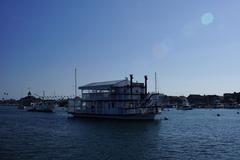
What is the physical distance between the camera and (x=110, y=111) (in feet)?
292

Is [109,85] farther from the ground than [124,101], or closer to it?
farther from the ground

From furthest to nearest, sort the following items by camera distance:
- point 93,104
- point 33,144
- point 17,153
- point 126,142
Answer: point 93,104
point 126,142
point 33,144
point 17,153

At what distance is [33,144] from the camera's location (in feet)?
137

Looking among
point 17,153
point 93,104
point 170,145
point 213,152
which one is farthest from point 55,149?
point 93,104

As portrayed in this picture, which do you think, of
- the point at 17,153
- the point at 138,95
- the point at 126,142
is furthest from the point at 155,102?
the point at 17,153

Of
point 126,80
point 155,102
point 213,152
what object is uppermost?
point 126,80

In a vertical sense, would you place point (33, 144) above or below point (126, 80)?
below

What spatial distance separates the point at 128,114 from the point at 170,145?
141 feet

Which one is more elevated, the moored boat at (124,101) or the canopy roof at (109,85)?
the canopy roof at (109,85)

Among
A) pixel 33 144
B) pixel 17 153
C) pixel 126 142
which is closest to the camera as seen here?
pixel 17 153

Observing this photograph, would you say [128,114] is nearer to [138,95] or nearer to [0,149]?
[138,95]

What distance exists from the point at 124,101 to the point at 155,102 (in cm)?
759

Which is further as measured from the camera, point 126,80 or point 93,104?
point 93,104

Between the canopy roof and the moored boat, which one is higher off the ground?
the canopy roof
